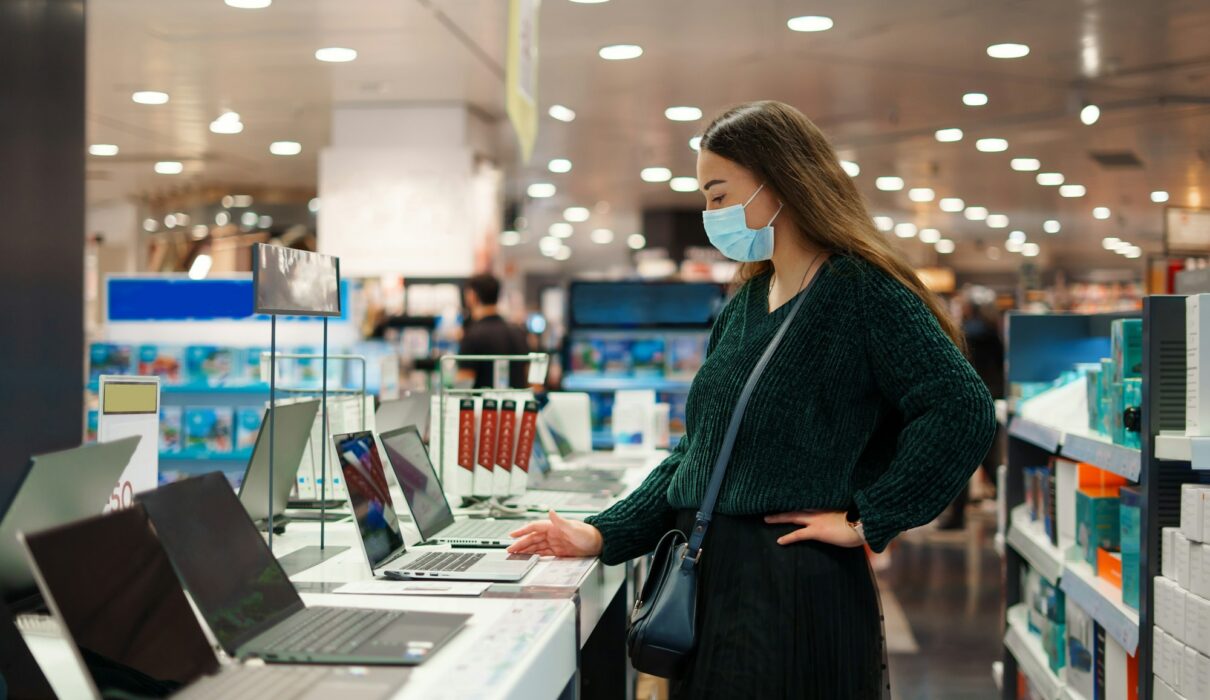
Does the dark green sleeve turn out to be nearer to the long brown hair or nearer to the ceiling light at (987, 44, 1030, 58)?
the long brown hair

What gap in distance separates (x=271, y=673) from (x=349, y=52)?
634 cm

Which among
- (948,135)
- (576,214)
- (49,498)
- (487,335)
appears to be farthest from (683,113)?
(576,214)

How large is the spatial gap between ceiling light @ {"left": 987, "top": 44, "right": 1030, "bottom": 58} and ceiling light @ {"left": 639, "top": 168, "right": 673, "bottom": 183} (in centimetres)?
553

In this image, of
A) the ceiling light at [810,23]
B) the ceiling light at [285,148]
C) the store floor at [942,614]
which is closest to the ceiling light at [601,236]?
the ceiling light at [285,148]

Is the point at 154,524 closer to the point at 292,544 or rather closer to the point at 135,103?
the point at 292,544

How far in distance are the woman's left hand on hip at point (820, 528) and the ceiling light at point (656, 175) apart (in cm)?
1095

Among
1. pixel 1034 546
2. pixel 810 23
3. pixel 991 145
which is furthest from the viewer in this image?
pixel 991 145

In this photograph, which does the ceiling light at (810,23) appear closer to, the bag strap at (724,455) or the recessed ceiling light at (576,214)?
the bag strap at (724,455)

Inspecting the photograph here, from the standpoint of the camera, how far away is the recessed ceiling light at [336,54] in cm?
714

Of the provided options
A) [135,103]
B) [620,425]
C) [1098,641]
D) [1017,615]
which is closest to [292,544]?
[1098,641]

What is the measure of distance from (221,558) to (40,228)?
141 centimetres

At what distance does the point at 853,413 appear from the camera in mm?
1857

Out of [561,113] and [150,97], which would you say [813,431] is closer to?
[561,113]

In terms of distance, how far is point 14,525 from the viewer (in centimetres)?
141
